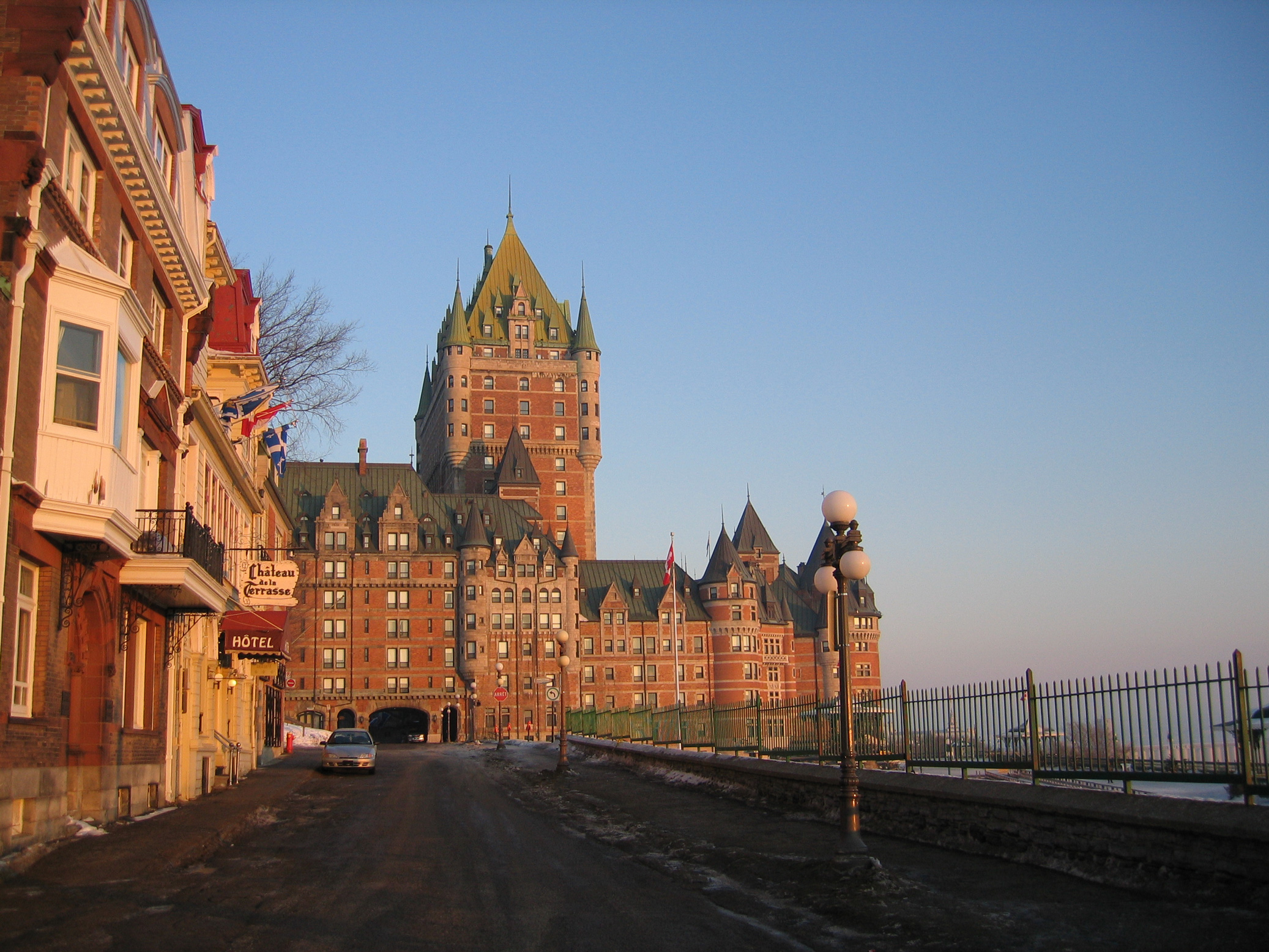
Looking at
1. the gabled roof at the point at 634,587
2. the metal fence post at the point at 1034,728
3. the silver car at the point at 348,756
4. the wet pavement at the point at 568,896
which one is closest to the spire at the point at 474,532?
the gabled roof at the point at 634,587

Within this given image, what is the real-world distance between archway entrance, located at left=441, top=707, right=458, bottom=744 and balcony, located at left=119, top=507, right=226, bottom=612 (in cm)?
8584

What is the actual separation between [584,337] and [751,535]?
30.4 metres

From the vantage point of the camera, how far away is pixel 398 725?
113 metres

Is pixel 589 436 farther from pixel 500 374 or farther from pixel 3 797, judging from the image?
pixel 3 797

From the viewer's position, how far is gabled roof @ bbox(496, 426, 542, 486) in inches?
5064

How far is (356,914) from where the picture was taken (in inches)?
448

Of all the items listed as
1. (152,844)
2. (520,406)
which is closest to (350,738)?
(152,844)

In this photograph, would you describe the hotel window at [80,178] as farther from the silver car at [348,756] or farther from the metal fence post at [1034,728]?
the silver car at [348,756]

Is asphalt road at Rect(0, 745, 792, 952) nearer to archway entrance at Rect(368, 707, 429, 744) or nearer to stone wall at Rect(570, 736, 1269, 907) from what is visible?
stone wall at Rect(570, 736, 1269, 907)

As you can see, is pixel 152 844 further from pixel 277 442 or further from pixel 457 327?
pixel 457 327

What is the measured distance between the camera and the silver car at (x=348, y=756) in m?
37.2

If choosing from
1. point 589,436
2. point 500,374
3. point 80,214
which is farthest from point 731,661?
point 80,214

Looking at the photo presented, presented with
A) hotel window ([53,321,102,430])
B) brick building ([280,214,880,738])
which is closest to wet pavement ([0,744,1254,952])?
hotel window ([53,321,102,430])

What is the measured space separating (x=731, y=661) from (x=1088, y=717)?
11116cm
